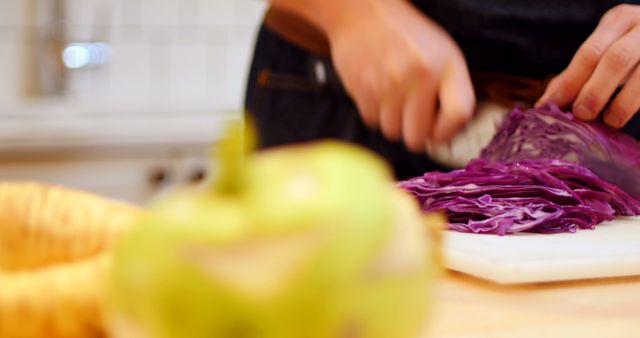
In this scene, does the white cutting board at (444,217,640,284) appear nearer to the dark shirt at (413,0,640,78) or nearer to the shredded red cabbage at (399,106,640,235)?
the shredded red cabbage at (399,106,640,235)

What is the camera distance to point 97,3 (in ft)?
7.83

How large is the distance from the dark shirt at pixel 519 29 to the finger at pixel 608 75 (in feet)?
0.39

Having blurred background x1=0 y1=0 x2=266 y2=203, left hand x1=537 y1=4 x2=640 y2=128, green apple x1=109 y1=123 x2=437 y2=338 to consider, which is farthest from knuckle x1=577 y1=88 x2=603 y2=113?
blurred background x1=0 y1=0 x2=266 y2=203

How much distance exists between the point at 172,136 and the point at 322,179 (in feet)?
5.71

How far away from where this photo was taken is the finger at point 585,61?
99 cm

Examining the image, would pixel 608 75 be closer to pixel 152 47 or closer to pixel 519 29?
pixel 519 29

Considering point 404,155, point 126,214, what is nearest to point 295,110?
point 404,155

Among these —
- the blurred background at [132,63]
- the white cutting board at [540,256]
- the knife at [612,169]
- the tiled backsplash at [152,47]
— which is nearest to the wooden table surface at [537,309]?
the white cutting board at [540,256]

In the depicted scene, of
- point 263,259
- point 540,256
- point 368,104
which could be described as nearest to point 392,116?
point 368,104

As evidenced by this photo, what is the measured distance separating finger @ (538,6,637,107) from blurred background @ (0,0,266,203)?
113 cm

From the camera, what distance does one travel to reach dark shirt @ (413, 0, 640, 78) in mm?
1089

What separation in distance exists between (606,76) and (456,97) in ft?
0.62

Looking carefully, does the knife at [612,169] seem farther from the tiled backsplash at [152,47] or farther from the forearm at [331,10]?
the tiled backsplash at [152,47]

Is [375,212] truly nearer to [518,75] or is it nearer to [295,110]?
[518,75]
